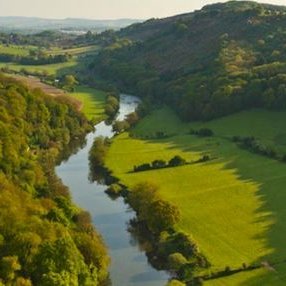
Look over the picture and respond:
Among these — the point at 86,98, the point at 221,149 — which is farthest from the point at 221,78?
the point at 86,98

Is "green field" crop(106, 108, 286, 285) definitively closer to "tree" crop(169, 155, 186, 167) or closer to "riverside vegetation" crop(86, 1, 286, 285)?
"riverside vegetation" crop(86, 1, 286, 285)

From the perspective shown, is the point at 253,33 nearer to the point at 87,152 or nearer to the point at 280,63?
the point at 280,63

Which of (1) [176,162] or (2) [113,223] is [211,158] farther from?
(2) [113,223]

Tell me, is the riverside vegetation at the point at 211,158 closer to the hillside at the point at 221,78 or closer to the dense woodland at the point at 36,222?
the hillside at the point at 221,78

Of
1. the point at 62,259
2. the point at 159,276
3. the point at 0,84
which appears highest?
the point at 0,84

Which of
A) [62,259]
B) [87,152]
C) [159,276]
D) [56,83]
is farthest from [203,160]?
[56,83]

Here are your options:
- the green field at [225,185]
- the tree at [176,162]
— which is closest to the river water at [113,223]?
the green field at [225,185]

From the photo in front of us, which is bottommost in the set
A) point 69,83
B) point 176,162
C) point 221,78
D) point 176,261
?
point 176,261
